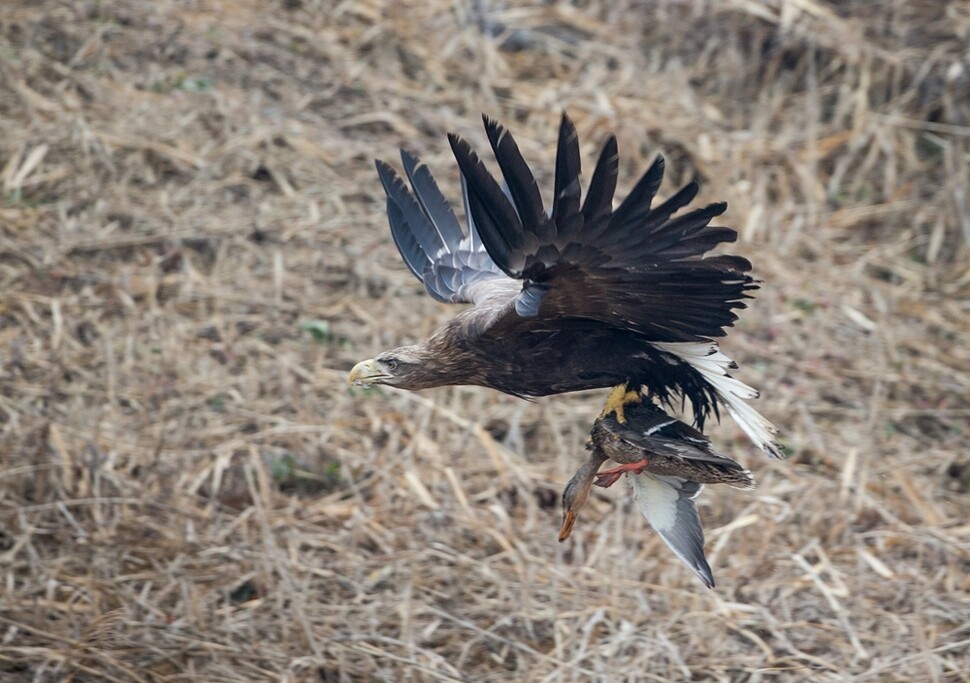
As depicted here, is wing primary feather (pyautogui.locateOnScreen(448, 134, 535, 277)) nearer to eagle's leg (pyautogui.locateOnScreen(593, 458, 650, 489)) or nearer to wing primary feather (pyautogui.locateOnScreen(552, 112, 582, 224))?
wing primary feather (pyautogui.locateOnScreen(552, 112, 582, 224))

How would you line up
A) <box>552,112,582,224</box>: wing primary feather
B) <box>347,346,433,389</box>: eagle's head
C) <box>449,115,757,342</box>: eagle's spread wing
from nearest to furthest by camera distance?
<box>552,112,582,224</box>: wing primary feather < <box>449,115,757,342</box>: eagle's spread wing < <box>347,346,433,389</box>: eagle's head

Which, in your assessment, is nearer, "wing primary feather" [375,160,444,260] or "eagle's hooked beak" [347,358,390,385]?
"eagle's hooked beak" [347,358,390,385]

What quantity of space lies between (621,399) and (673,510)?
0.41 meters

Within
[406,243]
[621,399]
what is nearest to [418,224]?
[406,243]

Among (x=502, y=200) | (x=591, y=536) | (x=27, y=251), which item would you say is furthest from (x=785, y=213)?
(x=502, y=200)

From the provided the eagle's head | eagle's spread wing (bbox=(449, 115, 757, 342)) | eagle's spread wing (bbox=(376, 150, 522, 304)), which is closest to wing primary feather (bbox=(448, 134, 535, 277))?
eagle's spread wing (bbox=(449, 115, 757, 342))

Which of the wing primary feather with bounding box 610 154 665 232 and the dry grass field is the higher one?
the wing primary feather with bounding box 610 154 665 232

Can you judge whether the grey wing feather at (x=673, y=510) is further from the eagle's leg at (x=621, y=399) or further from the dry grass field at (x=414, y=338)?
the dry grass field at (x=414, y=338)

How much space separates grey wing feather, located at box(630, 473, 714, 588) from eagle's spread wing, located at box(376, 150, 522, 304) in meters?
1.07

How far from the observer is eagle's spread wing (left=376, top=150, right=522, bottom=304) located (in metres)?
4.92

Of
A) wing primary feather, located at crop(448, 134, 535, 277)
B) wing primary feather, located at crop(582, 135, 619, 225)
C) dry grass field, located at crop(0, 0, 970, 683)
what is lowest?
dry grass field, located at crop(0, 0, 970, 683)

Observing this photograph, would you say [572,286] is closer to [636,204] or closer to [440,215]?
[636,204]

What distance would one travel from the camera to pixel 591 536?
18.4 ft

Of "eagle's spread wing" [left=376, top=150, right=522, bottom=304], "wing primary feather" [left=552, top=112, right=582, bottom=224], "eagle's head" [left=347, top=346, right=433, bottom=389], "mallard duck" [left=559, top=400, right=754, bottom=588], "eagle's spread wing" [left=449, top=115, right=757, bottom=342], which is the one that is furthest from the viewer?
"eagle's spread wing" [left=376, top=150, right=522, bottom=304]
